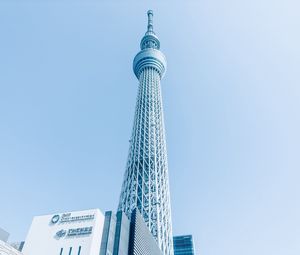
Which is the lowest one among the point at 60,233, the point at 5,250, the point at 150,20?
the point at 5,250

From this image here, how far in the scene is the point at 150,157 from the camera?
71.9m

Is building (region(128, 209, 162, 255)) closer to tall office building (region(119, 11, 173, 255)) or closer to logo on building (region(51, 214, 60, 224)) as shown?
logo on building (region(51, 214, 60, 224))

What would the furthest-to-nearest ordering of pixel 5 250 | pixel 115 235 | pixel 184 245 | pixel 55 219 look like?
pixel 184 245 < pixel 55 219 < pixel 115 235 < pixel 5 250

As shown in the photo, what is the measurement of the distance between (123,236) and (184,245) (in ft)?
196

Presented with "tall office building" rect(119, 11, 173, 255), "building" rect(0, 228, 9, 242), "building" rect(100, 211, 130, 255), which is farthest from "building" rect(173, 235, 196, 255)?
"building" rect(0, 228, 9, 242)

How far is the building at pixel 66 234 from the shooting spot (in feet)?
98.1

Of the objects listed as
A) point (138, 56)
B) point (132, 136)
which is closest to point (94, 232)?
point (132, 136)

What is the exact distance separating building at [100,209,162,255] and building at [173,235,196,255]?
50.0 m

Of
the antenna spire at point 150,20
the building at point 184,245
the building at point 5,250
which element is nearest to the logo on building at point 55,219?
the building at point 5,250

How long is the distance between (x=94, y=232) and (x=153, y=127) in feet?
169

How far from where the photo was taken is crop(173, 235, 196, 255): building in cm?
8581

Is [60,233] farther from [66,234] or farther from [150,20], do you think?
[150,20]

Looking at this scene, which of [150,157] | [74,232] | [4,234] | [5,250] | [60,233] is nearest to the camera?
[5,250]

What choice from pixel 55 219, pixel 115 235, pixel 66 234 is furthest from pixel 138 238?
pixel 55 219
